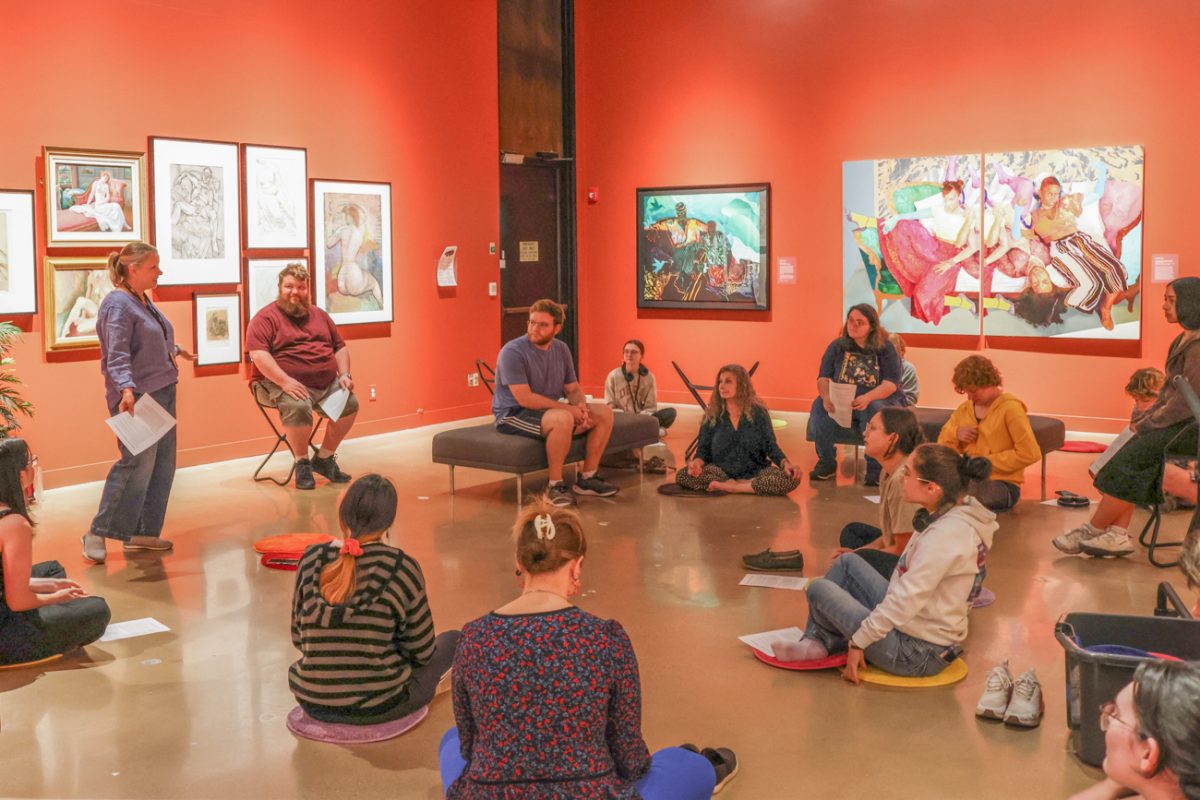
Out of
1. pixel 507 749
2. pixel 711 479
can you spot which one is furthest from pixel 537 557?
pixel 711 479

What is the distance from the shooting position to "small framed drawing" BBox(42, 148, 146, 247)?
8.48 meters

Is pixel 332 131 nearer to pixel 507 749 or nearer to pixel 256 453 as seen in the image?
pixel 256 453

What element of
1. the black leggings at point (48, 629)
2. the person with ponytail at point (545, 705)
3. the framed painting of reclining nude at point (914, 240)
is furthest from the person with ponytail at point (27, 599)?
the framed painting of reclining nude at point (914, 240)

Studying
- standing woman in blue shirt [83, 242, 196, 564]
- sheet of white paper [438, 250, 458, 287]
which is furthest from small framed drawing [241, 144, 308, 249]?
standing woman in blue shirt [83, 242, 196, 564]

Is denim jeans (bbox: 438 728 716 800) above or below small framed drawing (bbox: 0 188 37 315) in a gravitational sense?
below

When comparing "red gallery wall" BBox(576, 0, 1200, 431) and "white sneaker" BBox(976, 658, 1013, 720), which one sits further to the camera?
"red gallery wall" BBox(576, 0, 1200, 431)

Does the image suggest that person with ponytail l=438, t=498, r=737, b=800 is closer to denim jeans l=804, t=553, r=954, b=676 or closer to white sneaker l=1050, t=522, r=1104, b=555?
denim jeans l=804, t=553, r=954, b=676

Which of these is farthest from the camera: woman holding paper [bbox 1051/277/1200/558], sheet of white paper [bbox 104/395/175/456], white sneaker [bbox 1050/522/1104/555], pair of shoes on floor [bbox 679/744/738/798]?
white sneaker [bbox 1050/522/1104/555]

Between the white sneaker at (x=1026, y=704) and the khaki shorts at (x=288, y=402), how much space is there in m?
5.88

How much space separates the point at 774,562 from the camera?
6.62 meters

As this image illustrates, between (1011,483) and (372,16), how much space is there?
259 inches

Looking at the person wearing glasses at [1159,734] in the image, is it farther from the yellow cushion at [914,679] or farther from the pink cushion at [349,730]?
the pink cushion at [349,730]

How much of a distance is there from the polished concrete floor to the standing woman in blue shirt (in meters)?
0.24

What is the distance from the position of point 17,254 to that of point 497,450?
3410 mm
